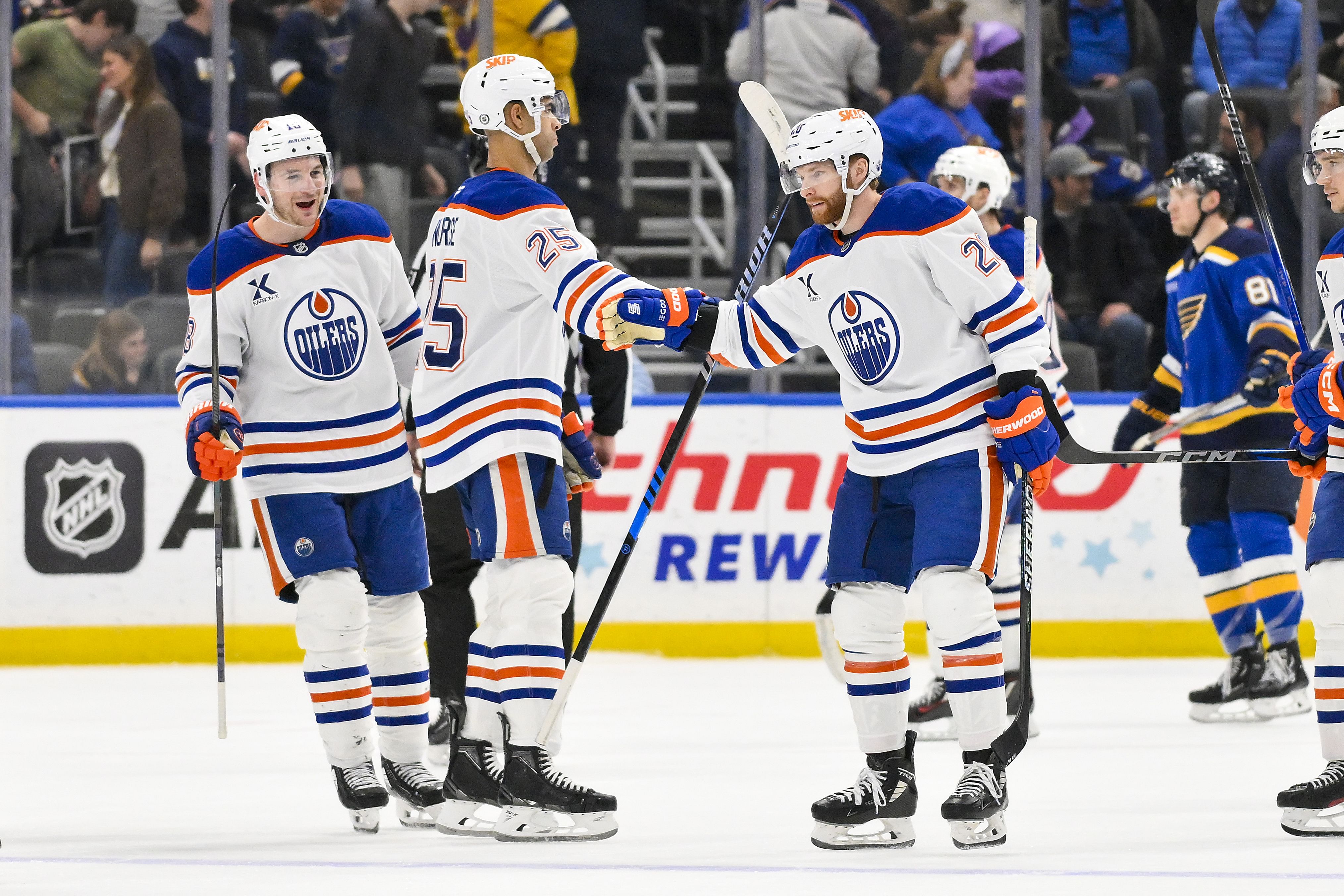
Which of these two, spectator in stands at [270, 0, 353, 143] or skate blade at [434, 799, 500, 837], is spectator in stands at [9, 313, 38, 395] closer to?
spectator in stands at [270, 0, 353, 143]

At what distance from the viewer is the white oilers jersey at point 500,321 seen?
3537mm

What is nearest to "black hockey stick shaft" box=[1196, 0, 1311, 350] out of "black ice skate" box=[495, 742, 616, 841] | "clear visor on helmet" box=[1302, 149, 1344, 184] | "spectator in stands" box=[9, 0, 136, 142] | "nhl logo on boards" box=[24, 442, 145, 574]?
"clear visor on helmet" box=[1302, 149, 1344, 184]

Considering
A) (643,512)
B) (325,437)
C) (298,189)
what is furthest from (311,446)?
(643,512)

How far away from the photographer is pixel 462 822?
3.61 m

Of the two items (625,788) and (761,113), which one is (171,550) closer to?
(625,788)

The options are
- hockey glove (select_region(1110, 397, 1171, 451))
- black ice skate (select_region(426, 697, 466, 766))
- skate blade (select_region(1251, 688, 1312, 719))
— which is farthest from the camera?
hockey glove (select_region(1110, 397, 1171, 451))

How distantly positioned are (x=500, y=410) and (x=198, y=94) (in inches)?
149

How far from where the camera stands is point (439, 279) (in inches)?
144

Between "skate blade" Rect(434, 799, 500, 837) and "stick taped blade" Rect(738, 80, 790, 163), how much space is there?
1.44m

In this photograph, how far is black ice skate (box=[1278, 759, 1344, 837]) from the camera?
11.5ft

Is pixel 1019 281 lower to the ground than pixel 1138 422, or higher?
higher

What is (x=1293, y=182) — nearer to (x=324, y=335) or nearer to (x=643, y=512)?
(x=643, y=512)

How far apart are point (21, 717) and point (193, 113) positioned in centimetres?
249

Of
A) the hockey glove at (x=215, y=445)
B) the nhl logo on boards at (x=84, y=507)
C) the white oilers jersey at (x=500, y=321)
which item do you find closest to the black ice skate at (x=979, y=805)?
the white oilers jersey at (x=500, y=321)
